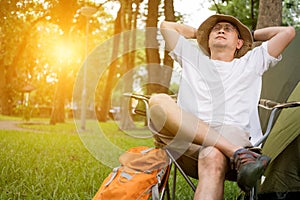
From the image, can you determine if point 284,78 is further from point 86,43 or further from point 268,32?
point 86,43

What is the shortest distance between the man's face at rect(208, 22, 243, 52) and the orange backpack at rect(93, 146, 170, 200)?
0.64 metres

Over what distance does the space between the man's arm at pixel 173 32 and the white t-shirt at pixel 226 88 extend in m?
0.04

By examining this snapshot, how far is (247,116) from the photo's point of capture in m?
2.10

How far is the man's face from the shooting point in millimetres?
2285

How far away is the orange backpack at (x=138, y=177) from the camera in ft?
6.22

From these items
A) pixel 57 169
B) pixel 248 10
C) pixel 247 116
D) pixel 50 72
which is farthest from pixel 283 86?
pixel 50 72

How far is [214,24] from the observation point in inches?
93.3

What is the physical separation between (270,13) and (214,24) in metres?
1.87

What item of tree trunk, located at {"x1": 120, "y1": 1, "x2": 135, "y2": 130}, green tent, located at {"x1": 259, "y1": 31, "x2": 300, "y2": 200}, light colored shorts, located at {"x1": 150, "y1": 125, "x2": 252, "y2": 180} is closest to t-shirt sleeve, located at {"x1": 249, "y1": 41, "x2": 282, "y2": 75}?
green tent, located at {"x1": 259, "y1": 31, "x2": 300, "y2": 200}

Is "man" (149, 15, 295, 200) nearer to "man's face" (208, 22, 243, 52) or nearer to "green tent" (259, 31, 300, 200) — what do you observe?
"man's face" (208, 22, 243, 52)

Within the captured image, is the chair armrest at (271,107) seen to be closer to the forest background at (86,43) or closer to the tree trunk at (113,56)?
the forest background at (86,43)

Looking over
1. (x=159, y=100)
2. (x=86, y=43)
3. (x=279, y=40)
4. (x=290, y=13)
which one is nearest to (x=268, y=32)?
(x=279, y=40)

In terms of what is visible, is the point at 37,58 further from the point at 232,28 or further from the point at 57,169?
the point at 232,28

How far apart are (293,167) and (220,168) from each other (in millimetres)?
660
